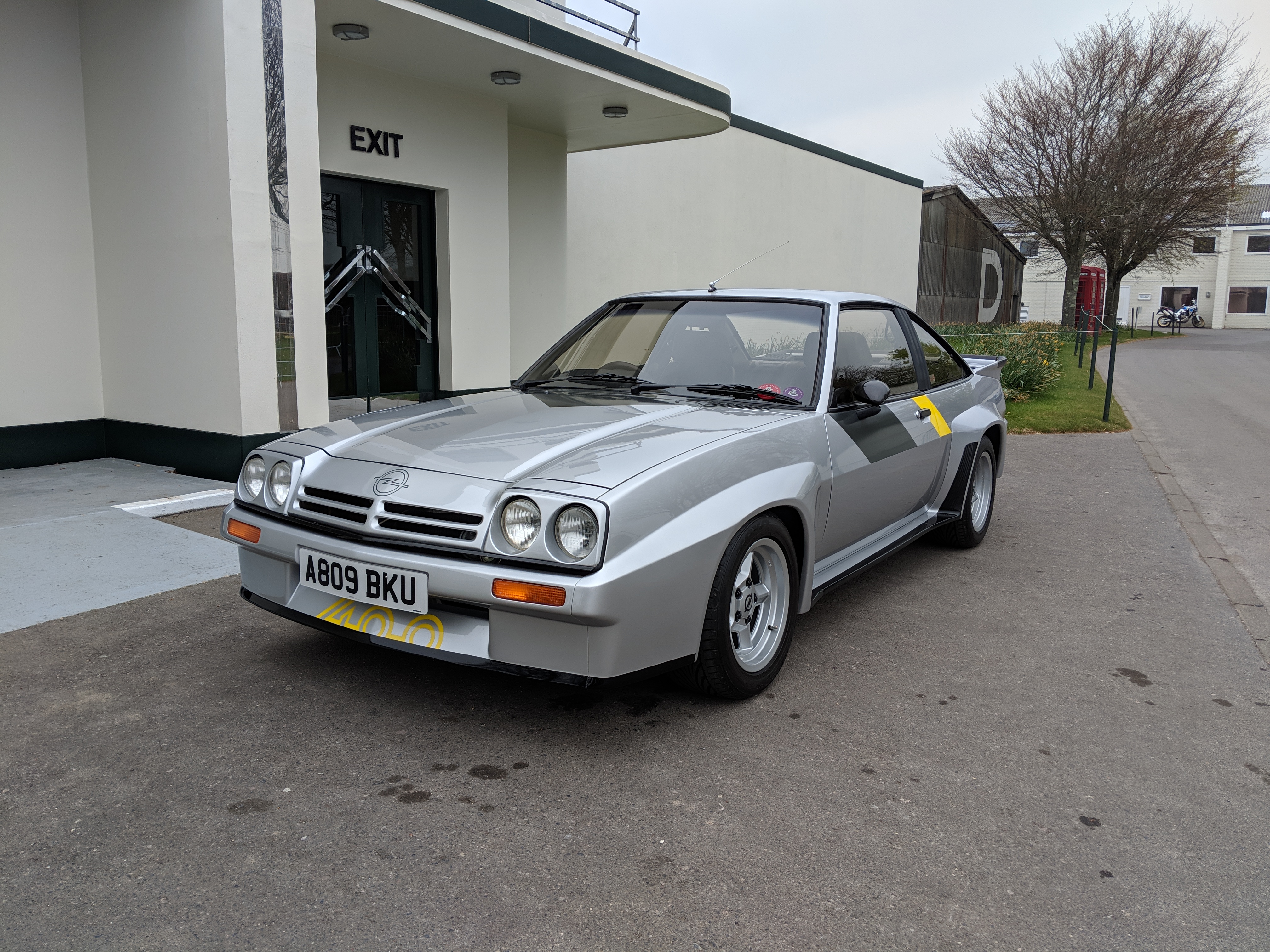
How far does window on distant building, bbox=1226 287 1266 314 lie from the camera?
52.3 m

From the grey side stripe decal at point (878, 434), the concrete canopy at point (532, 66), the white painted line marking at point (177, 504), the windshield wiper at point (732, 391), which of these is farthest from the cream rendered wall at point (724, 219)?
the white painted line marking at point (177, 504)

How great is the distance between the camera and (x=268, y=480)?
11.4 ft

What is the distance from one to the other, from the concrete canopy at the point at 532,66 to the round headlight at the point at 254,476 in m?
4.90

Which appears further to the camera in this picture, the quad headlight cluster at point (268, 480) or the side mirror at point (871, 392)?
the side mirror at point (871, 392)

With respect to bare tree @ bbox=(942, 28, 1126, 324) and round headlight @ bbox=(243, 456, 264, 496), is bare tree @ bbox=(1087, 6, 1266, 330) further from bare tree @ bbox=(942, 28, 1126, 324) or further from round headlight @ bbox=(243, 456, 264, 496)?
round headlight @ bbox=(243, 456, 264, 496)

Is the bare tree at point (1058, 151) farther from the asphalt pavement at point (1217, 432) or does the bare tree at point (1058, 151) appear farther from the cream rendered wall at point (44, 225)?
the cream rendered wall at point (44, 225)

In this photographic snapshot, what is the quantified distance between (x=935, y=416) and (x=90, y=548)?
14.8ft

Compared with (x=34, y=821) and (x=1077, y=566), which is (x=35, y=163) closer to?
(x=34, y=821)

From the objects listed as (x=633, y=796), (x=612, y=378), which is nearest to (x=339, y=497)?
(x=633, y=796)

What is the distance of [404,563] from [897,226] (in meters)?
22.5

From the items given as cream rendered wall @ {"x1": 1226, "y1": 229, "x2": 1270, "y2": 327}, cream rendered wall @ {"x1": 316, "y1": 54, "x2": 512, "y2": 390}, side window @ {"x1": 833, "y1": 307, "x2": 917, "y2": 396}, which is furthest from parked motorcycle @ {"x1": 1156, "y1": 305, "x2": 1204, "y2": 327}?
side window @ {"x1": 833, "y1": 307, "x2": 917, "y2": 396}

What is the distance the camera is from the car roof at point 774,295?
175 inches

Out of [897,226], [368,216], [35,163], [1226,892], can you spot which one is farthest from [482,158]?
[897,226]

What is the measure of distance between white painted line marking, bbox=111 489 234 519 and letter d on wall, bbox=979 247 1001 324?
27.3 metres
